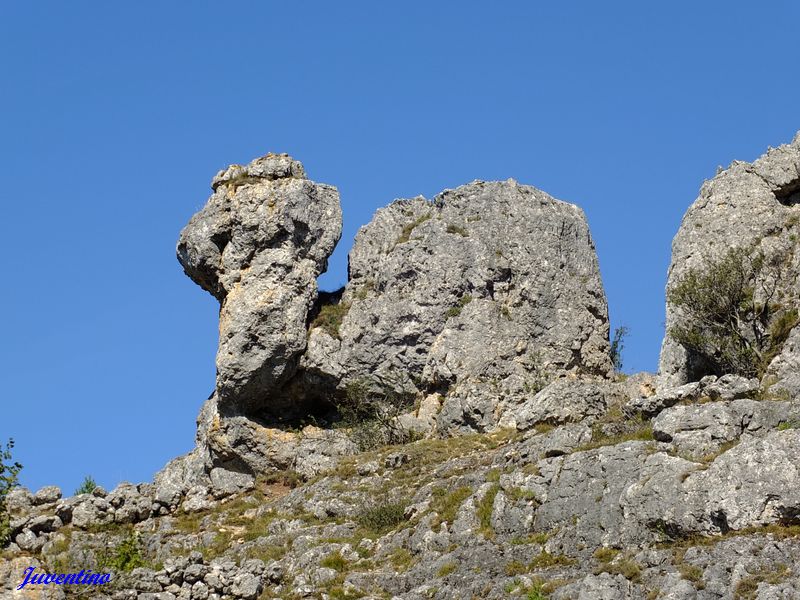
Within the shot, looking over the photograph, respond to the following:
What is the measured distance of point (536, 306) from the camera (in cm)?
5672

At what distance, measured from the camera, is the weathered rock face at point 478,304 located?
55625 mm

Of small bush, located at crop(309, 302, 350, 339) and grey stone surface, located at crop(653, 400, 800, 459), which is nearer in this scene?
grey stone surface, located at crop(653, 400, 800, 459)

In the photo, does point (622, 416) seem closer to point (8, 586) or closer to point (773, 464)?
point (773, 464)

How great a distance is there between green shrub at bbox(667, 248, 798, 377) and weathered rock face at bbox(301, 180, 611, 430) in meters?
7.09

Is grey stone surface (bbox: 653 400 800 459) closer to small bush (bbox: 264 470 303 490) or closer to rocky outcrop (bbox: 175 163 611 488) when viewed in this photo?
rocky outcrop (bbox: 175 163 611 488)

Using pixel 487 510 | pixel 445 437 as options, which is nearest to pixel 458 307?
pixel 445 437

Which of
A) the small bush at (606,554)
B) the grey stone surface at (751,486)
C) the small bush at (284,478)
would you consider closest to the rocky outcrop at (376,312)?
the small bush at (284,478)

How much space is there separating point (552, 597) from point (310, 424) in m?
24.3

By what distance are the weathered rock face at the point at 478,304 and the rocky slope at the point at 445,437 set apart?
9cm

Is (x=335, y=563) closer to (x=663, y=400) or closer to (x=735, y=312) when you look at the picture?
(x=663, y=400)

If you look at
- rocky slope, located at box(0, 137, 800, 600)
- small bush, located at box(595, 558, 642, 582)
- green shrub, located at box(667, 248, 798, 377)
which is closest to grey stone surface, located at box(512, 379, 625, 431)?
rocky slope, located at box(0, 137, 800, 600)

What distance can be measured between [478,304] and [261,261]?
9235mm

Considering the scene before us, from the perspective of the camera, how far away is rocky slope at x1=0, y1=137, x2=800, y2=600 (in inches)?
1406

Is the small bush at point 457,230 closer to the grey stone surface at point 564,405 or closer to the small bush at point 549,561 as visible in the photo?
the grey stone surface at point 564,405
